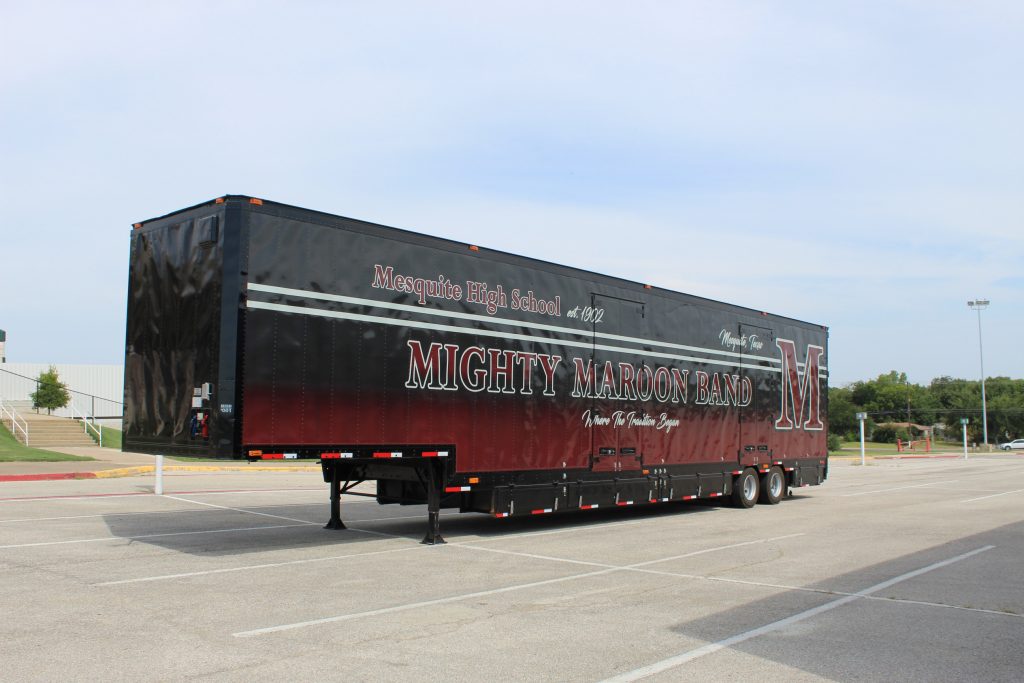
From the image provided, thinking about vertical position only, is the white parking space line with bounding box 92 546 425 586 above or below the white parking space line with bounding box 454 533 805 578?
above

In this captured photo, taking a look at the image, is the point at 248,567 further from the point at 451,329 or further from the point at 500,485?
the point at 451,329

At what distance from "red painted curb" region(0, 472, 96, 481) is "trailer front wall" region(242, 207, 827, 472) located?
54.6 ft

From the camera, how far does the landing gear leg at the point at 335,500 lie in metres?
14.0

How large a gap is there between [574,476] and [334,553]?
459 centimetres

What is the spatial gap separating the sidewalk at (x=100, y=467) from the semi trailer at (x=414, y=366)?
8297 millimetres

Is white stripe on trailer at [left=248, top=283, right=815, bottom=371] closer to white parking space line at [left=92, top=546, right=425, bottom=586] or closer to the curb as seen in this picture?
white parking space line at [left=92, top=546, right=425, bottom=586]

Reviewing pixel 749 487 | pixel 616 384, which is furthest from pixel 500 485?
pixel 749 487

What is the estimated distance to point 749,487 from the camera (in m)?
19.5

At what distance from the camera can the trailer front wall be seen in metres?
10.9

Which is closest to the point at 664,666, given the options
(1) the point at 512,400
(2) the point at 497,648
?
(2) the point at 497,648

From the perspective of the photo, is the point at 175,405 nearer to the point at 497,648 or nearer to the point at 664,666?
the point at 497,648

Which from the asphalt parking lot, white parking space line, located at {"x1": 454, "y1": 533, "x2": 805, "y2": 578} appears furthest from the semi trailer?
the asphalt parking lot

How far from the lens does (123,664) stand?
20.9ft

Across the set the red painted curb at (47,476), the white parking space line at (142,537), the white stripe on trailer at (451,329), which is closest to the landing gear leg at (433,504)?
the white stripe on trailer at (451,329)
